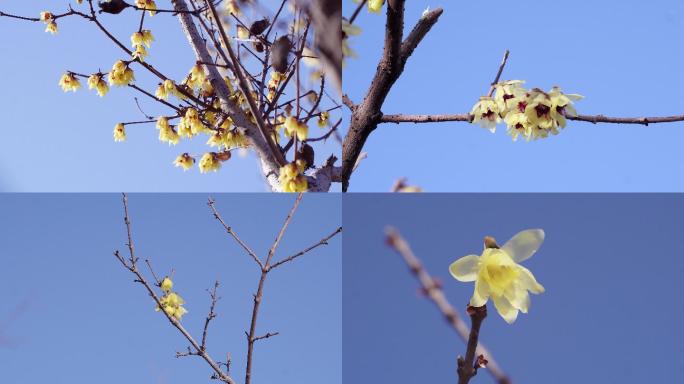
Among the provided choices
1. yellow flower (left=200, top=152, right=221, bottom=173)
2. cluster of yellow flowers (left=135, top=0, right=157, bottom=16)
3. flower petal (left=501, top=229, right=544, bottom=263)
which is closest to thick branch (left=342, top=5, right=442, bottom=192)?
yellow flower (left=200, top=152, right=221, bottom=173)

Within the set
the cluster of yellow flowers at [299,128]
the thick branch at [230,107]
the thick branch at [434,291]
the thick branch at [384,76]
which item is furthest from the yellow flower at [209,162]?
the thick branch at [434,291]

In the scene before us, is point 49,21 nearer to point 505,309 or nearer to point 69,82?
point 69,82

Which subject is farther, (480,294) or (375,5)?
(375,5)

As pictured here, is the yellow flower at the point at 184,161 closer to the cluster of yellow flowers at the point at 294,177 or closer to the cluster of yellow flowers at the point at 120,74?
the cluster of yellow flowers at the point at 120,74

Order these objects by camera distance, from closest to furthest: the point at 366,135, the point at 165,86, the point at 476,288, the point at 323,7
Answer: the point at 476,288, the point at 323,7, the point at 366,135, the point at 165,86

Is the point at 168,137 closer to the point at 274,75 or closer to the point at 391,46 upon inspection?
the point at 274,75

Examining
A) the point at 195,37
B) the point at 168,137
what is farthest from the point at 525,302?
the point at 168,137

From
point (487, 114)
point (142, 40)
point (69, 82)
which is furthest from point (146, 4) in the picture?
point (487, 114)
